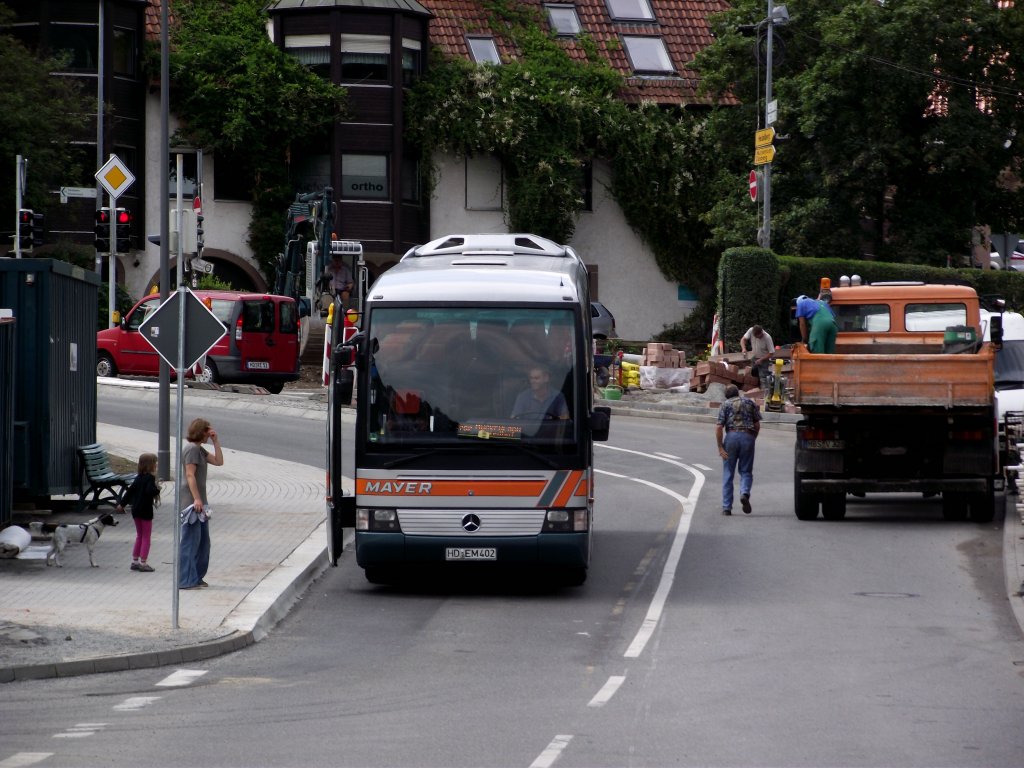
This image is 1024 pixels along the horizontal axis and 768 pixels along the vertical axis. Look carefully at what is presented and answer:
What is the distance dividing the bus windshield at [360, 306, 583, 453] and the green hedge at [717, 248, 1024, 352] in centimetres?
2394

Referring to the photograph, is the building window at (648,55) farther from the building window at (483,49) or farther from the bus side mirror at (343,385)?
the bus side mirror at (343,385)

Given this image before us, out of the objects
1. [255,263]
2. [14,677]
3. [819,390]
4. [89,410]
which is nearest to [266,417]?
[89,410]

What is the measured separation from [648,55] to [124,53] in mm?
16313

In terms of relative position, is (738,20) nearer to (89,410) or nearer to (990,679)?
(89,410)

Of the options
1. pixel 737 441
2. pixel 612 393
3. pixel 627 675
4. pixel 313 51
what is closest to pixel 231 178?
pixel 313 51

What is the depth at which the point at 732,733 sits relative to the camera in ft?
32.6

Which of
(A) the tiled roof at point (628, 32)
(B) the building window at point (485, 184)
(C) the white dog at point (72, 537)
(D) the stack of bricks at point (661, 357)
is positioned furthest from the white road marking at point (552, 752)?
(A) the tiled roof at point (628, 32)

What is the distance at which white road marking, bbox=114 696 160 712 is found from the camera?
10.8 metres

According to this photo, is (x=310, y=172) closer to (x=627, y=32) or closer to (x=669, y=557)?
(x=627, y=32)

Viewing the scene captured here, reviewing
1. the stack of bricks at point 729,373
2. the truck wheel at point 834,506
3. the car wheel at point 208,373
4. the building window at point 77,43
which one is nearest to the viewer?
the truck wheel at point 834,506

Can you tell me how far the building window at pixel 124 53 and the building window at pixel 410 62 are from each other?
7.86 metres

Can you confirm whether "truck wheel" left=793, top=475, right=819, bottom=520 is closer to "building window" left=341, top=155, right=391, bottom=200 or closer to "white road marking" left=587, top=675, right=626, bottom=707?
"white road marking" left=587, top=675, right=626, bottom=707

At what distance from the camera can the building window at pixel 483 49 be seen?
2111 inches

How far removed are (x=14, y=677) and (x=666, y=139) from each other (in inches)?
1713
